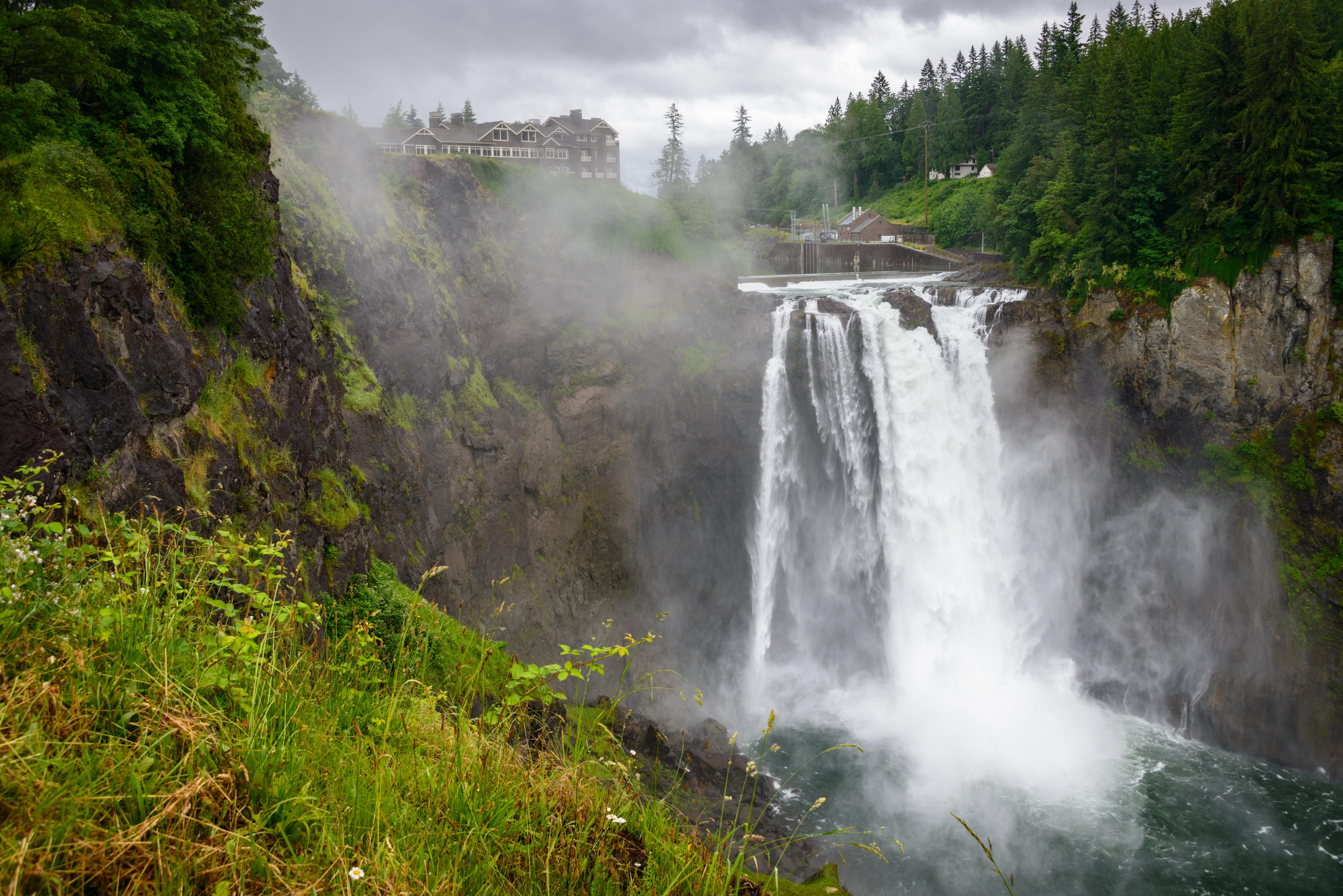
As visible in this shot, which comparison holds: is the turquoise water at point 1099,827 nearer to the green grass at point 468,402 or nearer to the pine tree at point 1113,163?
the green grass at point 468,402

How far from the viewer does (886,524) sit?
86.0ft

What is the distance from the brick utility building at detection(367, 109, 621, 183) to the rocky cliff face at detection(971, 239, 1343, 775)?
90.7 ft

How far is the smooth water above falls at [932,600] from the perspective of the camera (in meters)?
19.3

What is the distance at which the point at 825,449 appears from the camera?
27.3m

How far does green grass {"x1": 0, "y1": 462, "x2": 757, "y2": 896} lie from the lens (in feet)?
7.89

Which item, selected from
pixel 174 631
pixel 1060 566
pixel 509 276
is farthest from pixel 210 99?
pixel 1060 566

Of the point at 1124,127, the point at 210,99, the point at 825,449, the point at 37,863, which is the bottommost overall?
the point at 825,449

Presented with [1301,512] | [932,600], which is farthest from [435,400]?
[1301,512]

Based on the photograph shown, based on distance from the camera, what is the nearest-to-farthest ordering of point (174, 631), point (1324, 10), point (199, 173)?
point (174, 631) → point (199, 173) → point (1324, 10)

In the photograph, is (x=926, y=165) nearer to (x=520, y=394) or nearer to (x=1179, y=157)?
(x=1179, y=157)

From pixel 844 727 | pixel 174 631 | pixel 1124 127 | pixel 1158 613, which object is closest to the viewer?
pixel 174 631

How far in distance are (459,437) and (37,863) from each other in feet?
71.5

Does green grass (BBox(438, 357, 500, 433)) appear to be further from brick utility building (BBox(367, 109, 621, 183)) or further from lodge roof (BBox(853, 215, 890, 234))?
lodge roof (BBox(853, 215, 890, 234))

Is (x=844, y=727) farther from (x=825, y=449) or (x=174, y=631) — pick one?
(x=174, y=631)
